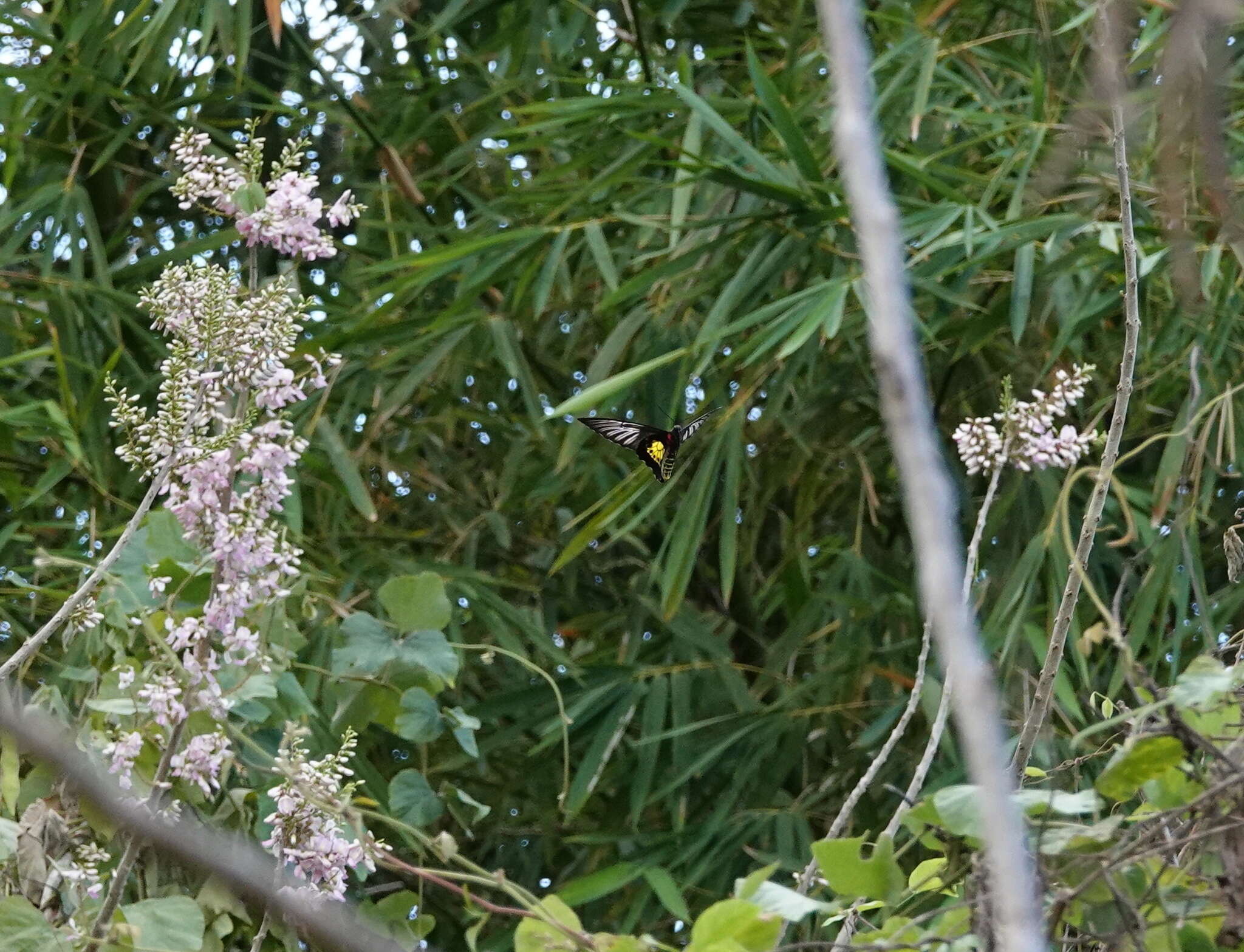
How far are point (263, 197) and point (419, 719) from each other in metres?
0.41

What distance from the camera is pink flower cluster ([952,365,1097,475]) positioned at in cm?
90

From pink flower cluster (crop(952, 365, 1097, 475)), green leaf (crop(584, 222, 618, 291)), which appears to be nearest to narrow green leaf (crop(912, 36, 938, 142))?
green leaf (crop(584, 222, 618, 291))

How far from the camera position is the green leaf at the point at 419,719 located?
1.10m

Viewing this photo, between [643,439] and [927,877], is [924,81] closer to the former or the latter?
[643,439]

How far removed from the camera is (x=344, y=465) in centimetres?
195

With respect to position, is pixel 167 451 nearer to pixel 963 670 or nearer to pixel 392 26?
pixel 963 670

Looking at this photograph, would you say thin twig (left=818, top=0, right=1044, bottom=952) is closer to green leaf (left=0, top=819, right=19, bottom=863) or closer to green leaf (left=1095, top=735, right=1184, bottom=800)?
green leaf (left=1095, top=735, right=1184, bottom=800)

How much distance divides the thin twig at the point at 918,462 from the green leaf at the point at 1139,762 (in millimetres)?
251

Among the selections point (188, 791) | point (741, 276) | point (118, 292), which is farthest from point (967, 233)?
point (118, 292)

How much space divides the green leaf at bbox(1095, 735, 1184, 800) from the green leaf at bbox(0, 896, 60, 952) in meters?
0.54

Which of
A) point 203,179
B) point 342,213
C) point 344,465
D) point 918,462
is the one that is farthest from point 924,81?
point 918,462

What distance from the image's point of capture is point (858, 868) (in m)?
0.55

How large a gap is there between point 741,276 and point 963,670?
1.63 metres

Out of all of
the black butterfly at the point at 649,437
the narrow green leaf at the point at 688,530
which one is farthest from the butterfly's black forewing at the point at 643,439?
the narrow green leaf at the point at 688,530
